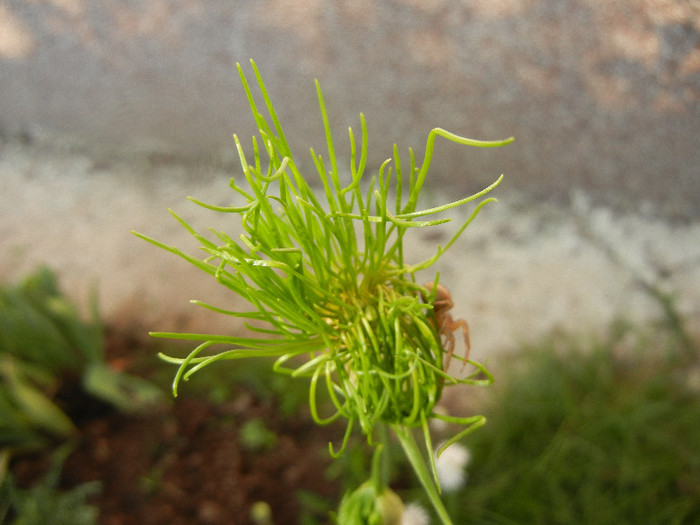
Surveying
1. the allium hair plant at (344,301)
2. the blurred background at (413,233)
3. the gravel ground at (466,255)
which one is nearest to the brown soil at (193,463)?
the blurred background at (413,233)

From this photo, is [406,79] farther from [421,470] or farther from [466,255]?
[421,470]

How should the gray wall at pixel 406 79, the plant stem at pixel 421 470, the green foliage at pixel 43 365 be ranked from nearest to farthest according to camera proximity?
the plant stem at pixel 421 470 < the green foliage at pixel 43 365 < the gray wall at pixel 406 79

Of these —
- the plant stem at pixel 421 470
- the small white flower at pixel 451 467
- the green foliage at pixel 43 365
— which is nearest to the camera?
the plant stem at pixel 421 470

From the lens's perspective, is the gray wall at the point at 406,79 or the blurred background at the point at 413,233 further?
the gray wall at the point at 406,79

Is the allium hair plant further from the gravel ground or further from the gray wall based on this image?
the gray wall

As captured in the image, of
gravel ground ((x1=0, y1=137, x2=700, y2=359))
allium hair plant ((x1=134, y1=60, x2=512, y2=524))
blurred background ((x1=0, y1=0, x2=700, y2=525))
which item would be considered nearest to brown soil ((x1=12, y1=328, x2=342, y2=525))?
blurred background ((x1=0, y1=0, x2=700, y2=525))

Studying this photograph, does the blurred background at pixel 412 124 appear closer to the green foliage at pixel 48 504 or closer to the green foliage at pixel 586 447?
the green foliage at pixel 586 447

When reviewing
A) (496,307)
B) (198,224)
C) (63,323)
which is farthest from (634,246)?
(63,323)

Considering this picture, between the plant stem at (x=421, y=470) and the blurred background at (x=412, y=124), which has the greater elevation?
the blurred background at (x=412, y=124)
